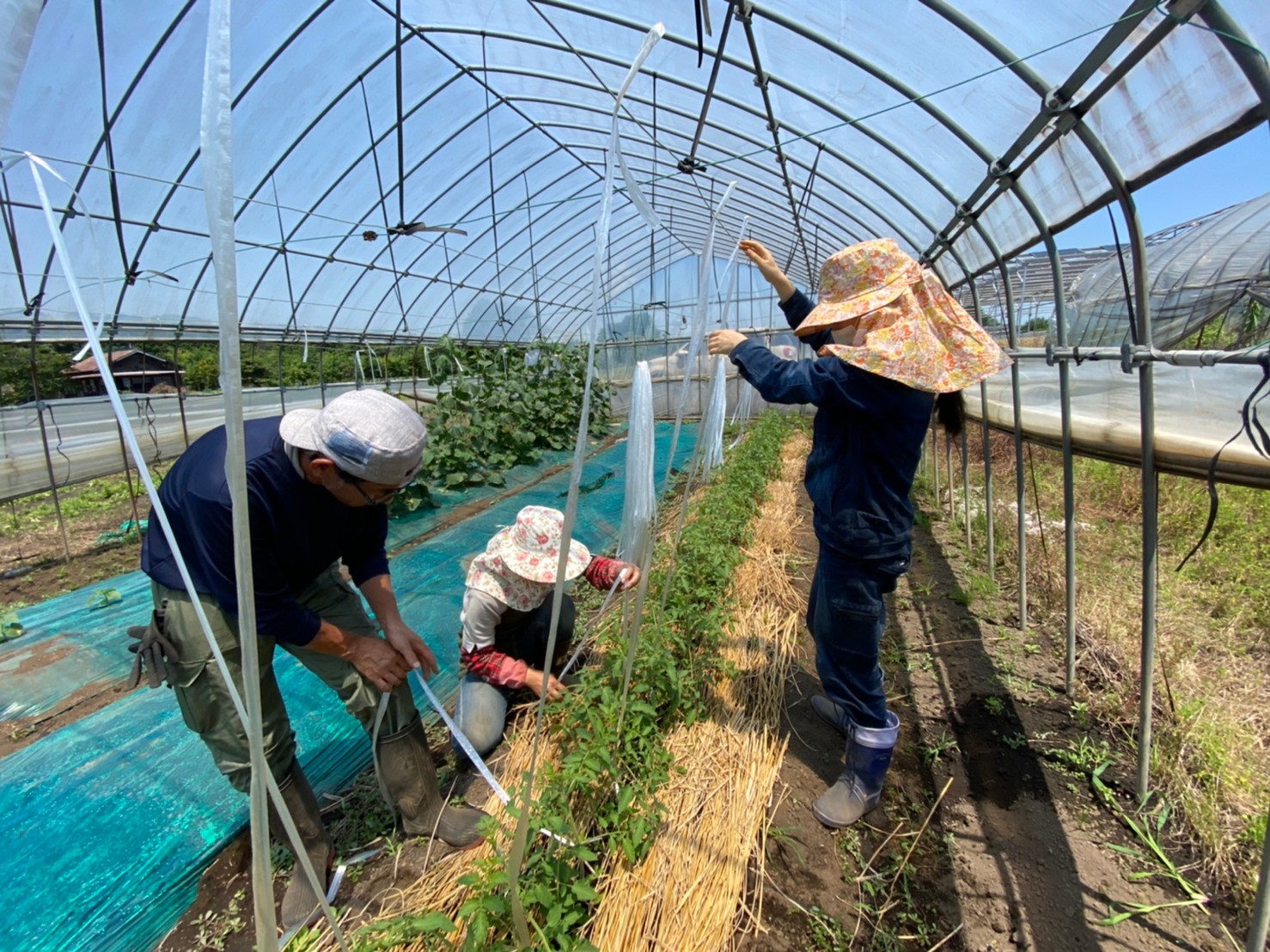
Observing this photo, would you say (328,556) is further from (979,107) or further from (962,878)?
(979,107)

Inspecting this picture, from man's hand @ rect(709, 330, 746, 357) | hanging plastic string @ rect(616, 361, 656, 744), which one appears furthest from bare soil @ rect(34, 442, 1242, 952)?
man's hand @ rect(709, 330, 746, 357)

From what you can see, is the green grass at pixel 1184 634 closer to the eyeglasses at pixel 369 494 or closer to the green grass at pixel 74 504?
the eyeglasses at pixel 369 494

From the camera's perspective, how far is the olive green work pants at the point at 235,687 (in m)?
1.76

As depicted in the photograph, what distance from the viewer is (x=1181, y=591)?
3635mm

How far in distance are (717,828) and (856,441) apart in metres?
1.43

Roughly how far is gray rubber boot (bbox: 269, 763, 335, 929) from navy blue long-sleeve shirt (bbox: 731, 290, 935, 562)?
78.3 inches

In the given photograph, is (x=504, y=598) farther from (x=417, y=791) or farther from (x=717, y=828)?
(x=717, y=828)

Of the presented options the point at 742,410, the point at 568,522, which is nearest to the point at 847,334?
the point at 568,522

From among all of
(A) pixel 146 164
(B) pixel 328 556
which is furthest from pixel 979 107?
(A) pixel 146 164

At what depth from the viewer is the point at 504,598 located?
97.8 inches

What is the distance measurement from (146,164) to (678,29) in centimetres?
474

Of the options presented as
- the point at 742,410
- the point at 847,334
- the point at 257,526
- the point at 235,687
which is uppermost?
the point at 847,334

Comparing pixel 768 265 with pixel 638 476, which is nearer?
pixel 768 265

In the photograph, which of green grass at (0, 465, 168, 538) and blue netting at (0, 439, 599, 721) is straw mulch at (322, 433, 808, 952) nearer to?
blue netting at (0, 439, 599, 721)
